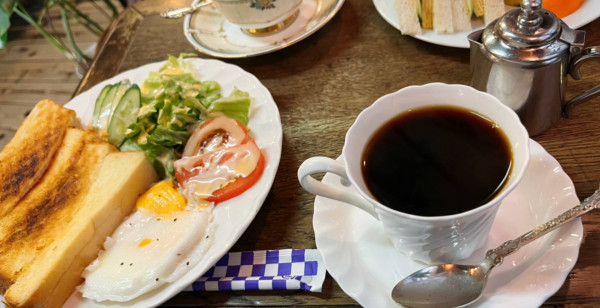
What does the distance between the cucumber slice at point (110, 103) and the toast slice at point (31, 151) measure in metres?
0.09

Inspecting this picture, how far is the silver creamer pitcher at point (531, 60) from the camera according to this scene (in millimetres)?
951

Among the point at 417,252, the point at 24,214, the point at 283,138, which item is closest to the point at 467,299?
the point at 417,252

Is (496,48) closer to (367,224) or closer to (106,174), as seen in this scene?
(367,224)

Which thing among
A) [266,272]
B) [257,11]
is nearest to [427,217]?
[266,272]

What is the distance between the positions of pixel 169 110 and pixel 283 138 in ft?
1.23

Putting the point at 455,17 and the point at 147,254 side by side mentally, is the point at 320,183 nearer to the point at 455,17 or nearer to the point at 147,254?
the point at 147,254

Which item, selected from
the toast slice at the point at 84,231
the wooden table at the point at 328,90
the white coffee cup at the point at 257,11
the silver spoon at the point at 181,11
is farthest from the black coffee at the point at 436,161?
the silver spoon at the point at 181,11

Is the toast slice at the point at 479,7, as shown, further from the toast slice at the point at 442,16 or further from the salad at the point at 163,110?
the salad at the point at 163,110

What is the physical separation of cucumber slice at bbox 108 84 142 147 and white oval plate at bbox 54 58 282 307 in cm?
14

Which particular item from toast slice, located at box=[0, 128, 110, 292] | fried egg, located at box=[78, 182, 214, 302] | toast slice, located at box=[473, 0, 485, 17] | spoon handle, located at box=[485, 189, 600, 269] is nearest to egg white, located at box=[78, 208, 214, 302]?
fried egg, located at box=[78, 182, 214, 302]

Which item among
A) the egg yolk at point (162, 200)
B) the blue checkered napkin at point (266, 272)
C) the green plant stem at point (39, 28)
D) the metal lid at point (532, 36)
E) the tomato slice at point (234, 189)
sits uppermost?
the metal lid at point (532, 36)

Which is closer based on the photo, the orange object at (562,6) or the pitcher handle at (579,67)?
the pitcher handle at (579,67)

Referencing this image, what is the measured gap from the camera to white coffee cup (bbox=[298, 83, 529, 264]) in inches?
30.0

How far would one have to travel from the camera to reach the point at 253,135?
1.32 meters
